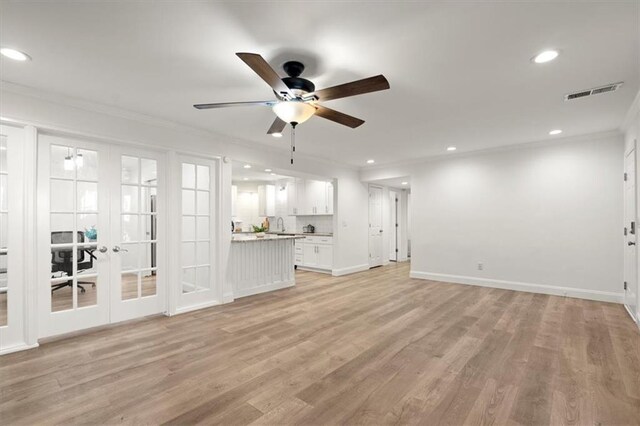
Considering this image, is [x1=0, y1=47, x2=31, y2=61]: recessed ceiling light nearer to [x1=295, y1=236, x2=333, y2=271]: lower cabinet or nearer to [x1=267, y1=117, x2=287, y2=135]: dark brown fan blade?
[x1=267, y1=117, x2=287, y2=135]: dark brown fan blade

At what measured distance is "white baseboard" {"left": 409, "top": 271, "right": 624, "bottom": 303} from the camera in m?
4.63

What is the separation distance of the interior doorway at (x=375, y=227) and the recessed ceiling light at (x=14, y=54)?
6.61 m

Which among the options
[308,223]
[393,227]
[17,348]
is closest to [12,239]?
[17,348]

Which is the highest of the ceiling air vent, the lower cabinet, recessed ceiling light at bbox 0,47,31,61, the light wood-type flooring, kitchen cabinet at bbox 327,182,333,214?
recessed ceiling light at bbox 0,47,31,61

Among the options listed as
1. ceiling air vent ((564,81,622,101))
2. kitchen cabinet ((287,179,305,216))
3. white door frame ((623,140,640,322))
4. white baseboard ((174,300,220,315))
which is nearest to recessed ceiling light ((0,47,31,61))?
white baseboard ((174,300,220,315))

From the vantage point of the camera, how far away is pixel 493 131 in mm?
4555

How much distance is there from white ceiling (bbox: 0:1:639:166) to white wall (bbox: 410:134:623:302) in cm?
127

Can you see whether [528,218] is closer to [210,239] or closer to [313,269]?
[313,269]

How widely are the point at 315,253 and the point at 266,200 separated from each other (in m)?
2.70

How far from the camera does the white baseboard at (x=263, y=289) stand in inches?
197

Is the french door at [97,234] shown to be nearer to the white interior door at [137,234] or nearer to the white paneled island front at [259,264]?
the white interior door at [137,234]

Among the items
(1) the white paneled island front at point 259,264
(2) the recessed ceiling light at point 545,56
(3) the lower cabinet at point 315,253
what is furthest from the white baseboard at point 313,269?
(2) the recessed ceiling light at point 545,56

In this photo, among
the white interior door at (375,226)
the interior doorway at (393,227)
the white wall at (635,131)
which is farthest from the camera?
the interior doorway at (393,227)

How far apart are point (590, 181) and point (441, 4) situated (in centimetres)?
455
